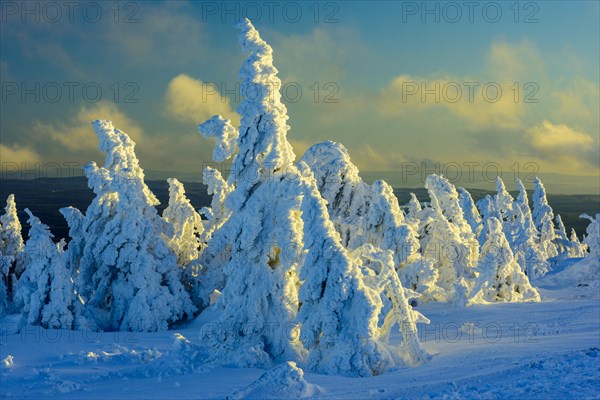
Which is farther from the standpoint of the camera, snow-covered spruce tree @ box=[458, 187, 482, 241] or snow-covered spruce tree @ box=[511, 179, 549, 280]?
snow-covered spruce tree @ box=[458, 187, 482, 241]

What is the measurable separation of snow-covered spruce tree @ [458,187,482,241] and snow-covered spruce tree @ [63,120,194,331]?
32393mm

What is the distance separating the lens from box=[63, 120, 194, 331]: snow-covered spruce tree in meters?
31.3

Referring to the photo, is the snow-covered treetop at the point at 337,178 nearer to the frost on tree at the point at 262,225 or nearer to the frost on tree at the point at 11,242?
the frost on tree at the point at 262,225

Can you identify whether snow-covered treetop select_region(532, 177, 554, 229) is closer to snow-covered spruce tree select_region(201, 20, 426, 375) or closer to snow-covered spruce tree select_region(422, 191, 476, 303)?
snow-covered spruce tree select_region(422, 191, 476, 303)

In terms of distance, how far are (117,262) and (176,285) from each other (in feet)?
11.8

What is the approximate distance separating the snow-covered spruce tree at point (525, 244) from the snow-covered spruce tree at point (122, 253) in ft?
100

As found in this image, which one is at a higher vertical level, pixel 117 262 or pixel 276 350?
pixel 117 262

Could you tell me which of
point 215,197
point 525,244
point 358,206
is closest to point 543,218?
point 525,244

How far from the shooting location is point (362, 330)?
1739 centimetres

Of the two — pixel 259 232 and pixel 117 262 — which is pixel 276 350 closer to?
pixel 259 232

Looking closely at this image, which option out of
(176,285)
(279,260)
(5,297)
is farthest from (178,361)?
(5,297)

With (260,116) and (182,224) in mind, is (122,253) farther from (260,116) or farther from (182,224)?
(260,116)

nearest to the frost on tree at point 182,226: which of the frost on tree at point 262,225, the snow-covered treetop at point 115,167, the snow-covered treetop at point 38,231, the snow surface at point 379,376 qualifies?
the snow-covered treetop at point 115,167

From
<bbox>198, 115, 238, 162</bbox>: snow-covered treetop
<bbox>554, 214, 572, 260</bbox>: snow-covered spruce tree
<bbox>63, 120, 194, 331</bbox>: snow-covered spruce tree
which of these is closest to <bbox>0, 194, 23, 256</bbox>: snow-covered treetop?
<bbox>63, 120, 194, 331</bbox>: snow-covered spruce tree
